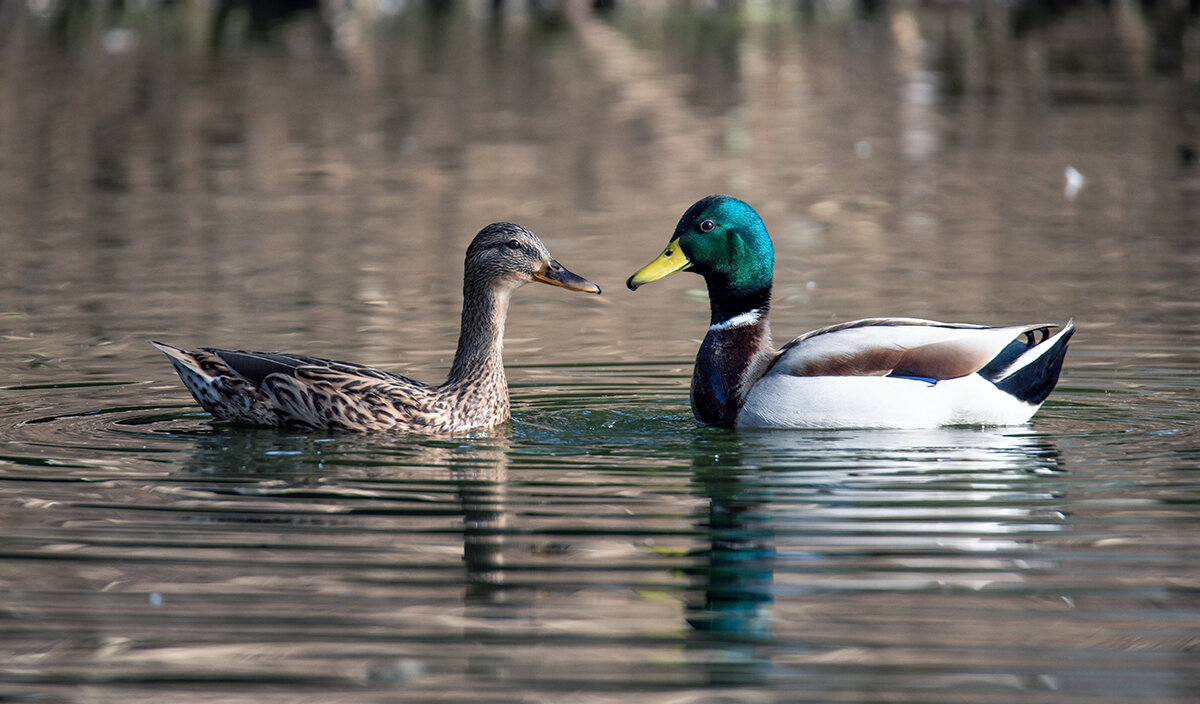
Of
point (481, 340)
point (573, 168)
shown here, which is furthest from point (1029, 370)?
point (573, 168)

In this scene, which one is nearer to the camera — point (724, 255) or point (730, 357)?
point (730, 357)

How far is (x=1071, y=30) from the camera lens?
4253cm

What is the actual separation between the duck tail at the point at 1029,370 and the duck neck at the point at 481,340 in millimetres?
2436

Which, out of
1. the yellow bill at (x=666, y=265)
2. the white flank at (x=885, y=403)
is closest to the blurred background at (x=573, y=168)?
the yellow bill at (x=666, y=265)

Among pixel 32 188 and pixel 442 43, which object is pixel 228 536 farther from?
pixel 442 43

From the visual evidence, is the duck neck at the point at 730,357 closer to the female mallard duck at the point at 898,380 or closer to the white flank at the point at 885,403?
the female mallard duck at the point at 898,380

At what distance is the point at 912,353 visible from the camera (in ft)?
28.9

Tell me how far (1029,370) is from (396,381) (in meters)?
3.11

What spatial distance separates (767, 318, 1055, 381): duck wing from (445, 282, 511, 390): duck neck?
151 cm

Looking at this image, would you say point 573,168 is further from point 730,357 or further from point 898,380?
point 898,380

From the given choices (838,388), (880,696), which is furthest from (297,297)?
(880,696)

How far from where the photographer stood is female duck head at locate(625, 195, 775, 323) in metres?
9.30

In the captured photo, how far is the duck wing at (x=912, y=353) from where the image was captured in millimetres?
8789

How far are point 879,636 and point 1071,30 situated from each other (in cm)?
3934
